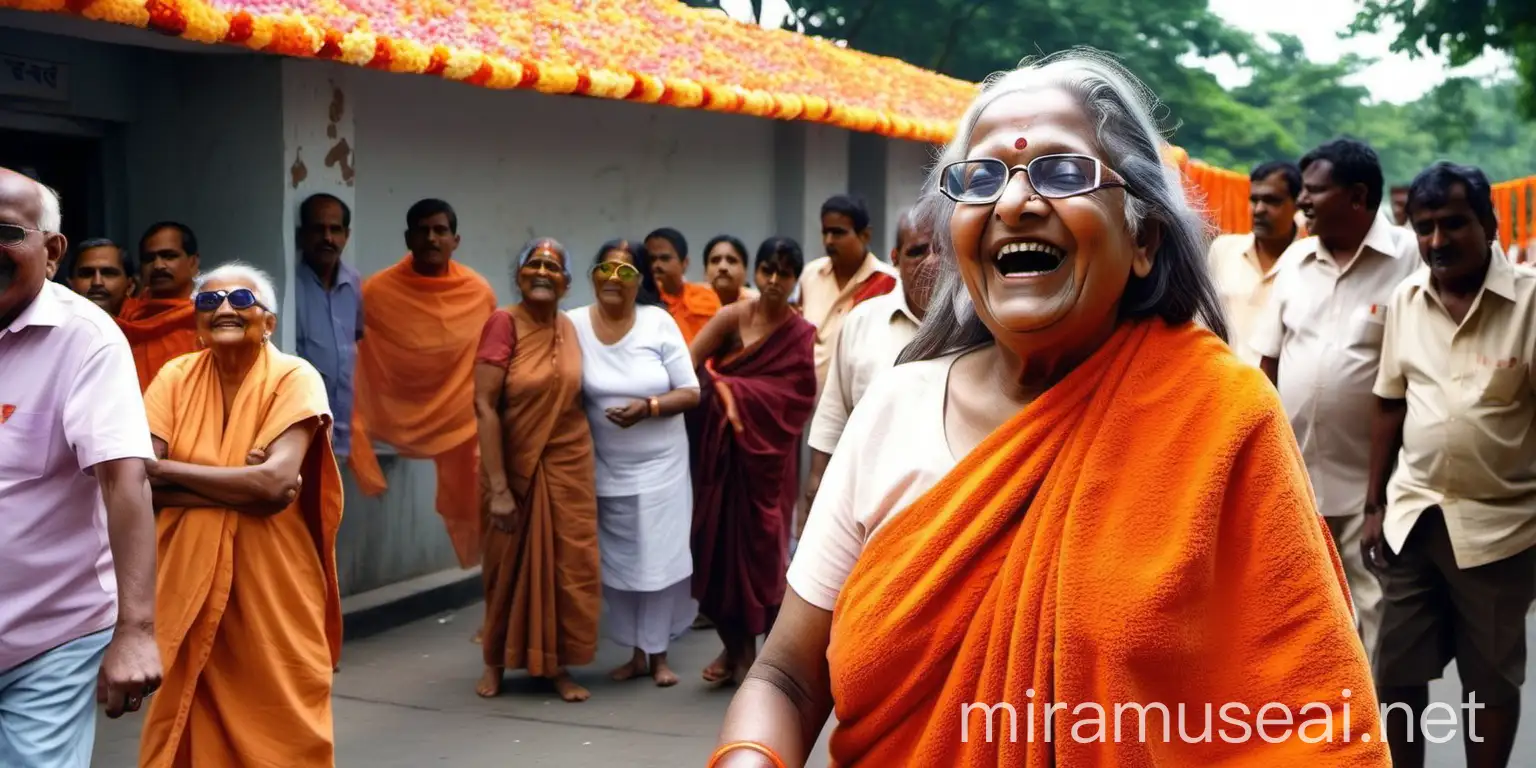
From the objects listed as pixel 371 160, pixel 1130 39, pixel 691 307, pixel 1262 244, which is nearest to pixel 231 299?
pixel 371 160

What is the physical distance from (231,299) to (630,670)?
3.23m

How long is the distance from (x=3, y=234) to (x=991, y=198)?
2.32 metres

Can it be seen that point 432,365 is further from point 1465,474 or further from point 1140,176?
point 1140,176

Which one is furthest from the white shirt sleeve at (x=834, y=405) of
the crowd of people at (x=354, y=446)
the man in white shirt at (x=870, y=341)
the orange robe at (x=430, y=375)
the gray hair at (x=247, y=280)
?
the orange robe at (x=430, y=375)

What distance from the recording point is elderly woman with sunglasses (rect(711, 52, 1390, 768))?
78.7 inches

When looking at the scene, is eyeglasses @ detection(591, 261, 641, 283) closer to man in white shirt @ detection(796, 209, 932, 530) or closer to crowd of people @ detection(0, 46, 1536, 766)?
crowd of people @ detection(0, 46, 1536, 766)

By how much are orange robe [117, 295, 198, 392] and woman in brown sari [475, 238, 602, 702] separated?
116cm

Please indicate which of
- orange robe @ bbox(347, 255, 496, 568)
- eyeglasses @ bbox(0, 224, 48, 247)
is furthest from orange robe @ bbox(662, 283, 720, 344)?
eyeglasses @ bbox(0, 224, 48, 247)

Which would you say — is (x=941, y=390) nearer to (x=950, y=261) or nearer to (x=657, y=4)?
(x=950, y=261)

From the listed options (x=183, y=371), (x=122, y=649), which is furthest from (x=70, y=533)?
(x=183, y=371)

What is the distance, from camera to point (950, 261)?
8.14ft

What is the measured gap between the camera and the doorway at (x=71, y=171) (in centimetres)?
781

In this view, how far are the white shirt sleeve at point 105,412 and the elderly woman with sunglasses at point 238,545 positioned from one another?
962 millimetres

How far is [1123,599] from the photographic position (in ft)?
6.52
